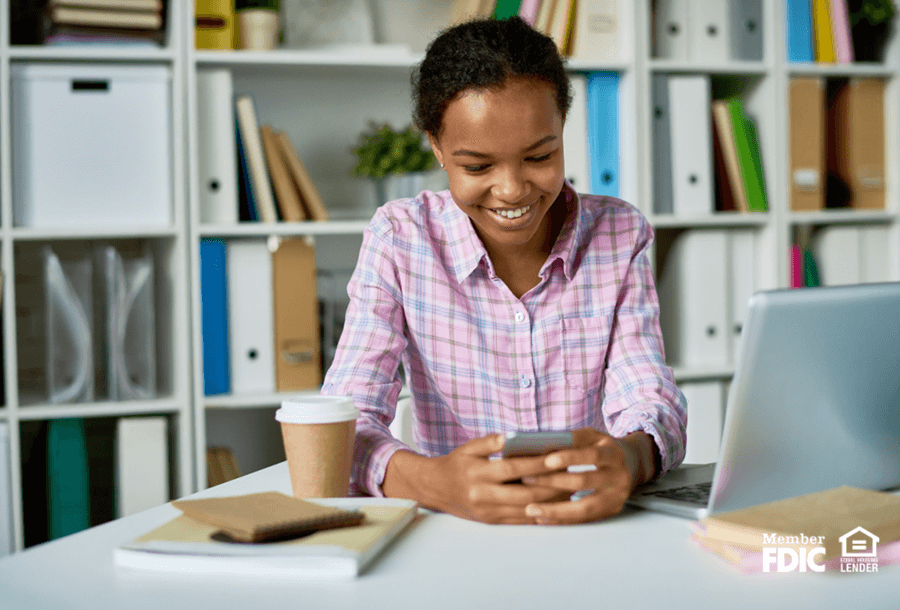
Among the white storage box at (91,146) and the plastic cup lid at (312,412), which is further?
the white storage box at (91,146)

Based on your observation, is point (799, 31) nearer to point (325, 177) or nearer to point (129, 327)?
point (325, 177)

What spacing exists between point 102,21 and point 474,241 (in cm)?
122

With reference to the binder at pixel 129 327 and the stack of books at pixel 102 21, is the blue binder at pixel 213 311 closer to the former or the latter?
the binder at pixel 129 327

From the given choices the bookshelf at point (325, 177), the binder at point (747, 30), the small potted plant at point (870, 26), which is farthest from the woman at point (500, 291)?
the small potted plant at point (870, 26)

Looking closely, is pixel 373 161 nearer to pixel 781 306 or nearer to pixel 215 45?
pixel 215 45

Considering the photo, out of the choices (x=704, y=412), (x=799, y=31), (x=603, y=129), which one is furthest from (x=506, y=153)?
(x=799, y=31)

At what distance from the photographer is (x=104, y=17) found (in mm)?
1918

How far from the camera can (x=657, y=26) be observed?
227 cm

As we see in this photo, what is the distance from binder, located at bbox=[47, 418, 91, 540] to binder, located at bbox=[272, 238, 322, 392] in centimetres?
49

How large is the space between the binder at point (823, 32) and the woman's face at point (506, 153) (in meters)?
1.59

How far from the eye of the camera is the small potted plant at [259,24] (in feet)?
6.71

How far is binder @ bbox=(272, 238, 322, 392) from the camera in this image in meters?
2.06

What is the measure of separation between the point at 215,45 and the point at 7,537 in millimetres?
1265

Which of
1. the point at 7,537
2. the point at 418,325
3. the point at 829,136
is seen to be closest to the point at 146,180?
the point at 7,537
